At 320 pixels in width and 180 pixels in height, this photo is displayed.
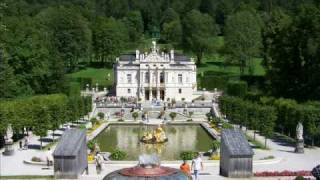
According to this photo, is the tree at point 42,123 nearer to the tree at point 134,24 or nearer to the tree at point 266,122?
the tree at point 266,122

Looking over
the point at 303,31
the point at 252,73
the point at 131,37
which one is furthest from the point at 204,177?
the point at 131,37

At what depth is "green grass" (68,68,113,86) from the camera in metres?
97.3

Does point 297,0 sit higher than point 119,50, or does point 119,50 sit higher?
point 297,0

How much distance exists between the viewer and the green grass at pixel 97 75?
9727 cm

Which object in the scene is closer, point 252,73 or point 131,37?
point 252,73

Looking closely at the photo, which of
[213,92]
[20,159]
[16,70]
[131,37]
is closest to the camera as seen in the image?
[20,159]

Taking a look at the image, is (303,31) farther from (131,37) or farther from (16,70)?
(131,37)

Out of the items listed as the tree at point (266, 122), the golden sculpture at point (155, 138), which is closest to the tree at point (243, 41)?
the golden sculpture at point (155, 138)

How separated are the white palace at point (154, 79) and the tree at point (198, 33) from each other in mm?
24286

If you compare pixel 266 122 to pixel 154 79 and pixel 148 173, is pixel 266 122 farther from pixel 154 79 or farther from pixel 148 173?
pixel 154 79

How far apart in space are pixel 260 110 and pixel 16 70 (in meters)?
34.4

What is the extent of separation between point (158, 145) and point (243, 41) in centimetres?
6190

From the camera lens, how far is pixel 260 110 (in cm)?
4575

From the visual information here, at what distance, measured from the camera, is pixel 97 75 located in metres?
103
